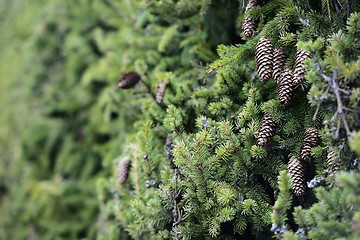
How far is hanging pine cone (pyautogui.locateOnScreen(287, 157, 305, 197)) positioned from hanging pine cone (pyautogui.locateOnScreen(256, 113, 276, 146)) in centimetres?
12

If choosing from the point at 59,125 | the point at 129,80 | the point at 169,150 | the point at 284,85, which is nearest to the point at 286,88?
the point at 284,85

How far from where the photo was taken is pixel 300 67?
1381 millimetres

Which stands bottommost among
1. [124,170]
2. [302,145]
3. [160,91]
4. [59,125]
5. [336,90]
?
[59,125]

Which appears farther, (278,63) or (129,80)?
(129,80)

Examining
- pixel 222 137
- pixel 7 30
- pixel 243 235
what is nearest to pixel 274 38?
pixel 222 137

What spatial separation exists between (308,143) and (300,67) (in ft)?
0.83

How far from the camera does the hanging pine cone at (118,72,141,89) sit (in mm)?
2061

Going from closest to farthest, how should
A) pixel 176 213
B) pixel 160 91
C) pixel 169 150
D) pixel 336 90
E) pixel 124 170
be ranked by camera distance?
pixel 336 90 < pixel 176 213 < pixel 169 150 < pixel 160 91 < pixel 124 170

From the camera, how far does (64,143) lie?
154 inches

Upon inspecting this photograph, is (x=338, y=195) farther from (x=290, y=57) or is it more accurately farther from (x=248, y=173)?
(x=290, y=57)

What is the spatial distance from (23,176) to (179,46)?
241cm

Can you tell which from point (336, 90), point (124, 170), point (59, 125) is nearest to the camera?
point (336, 90)

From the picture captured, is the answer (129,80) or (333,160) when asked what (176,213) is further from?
(129,80)

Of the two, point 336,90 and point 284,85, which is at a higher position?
point 336,90
